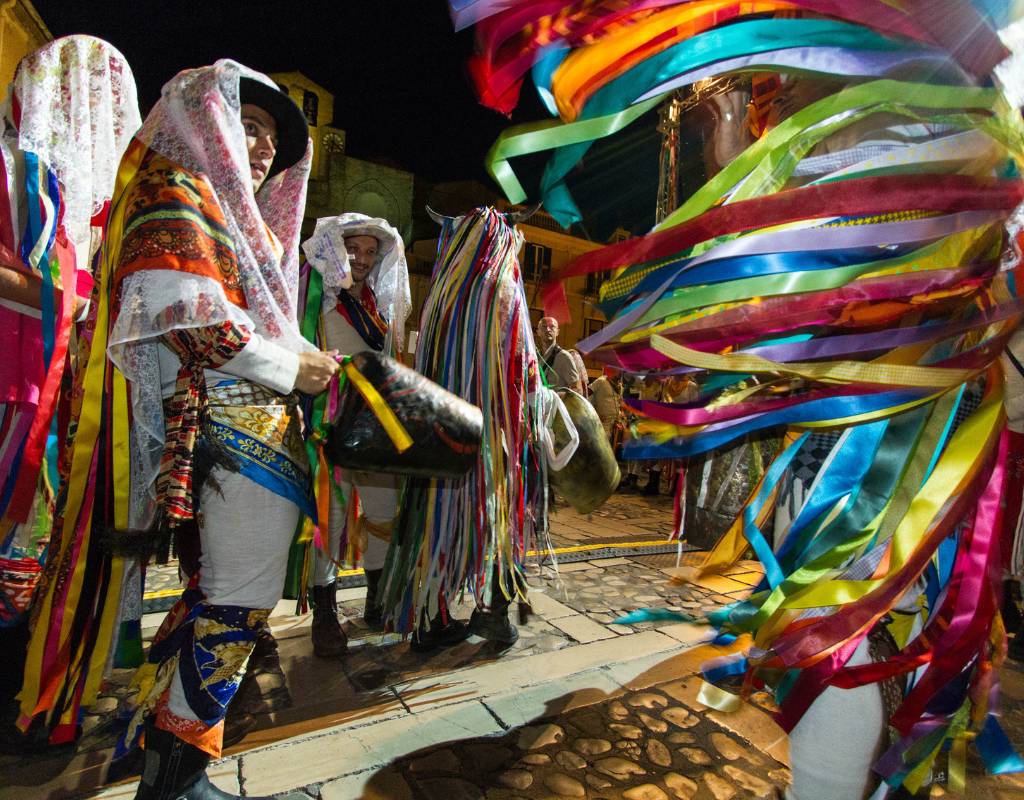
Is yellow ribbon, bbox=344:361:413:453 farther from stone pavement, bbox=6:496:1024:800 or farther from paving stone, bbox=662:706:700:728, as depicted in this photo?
paving stone, bbox=662:706:700:728

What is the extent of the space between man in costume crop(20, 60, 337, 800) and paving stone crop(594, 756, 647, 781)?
108cm

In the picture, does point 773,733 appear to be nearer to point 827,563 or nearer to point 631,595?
point 827,563

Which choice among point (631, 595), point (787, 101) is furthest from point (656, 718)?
point (787, 101)

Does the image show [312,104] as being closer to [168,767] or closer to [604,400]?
[604,400]

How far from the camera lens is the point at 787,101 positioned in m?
1.37

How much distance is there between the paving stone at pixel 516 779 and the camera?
5.47ft

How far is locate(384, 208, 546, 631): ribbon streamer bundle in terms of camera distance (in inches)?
97.0

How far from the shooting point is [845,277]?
1179 mm

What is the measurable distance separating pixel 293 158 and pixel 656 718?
2.23 meters

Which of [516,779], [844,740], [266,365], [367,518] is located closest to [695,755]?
[516,779]

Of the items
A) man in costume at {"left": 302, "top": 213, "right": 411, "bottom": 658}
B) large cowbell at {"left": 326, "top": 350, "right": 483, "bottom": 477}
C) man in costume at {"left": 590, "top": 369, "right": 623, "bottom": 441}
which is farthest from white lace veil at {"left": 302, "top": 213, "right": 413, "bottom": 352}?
man in costume at {"left": 590, "top": 369, "right": 623, "bottom": 441}

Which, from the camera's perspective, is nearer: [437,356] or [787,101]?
[787,101]

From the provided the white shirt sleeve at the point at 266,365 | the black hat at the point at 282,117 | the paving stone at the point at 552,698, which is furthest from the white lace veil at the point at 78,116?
the paving stone at the point at 552,698

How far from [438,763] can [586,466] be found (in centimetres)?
142
